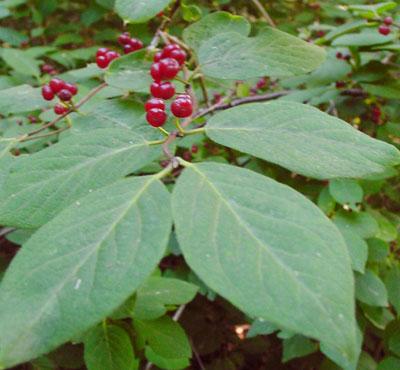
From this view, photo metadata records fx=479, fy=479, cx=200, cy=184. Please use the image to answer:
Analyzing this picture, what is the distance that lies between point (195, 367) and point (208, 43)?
1785 millimetres

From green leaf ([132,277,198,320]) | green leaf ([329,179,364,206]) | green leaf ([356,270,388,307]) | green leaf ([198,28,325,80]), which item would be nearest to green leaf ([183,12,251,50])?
green leaf ([198,28,325,80])

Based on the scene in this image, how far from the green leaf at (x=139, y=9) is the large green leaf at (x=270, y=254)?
50cm

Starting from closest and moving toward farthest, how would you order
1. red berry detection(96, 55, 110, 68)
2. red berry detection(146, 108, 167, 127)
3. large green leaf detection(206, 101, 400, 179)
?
large green leaf detection(206, 101, 400, 179), red berry detection(146, 108, 167, 127), red berry detection(96, 55, 110, 68)

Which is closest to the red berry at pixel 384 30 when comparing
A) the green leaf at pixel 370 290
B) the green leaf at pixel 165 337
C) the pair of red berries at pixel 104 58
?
the green leaf at pixel 370 290

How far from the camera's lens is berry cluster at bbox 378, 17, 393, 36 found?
1.52 m

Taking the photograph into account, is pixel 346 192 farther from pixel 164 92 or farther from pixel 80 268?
pixel 80 268

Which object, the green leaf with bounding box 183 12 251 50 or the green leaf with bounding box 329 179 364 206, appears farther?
the green leaf with bounding box 329 179 364 206

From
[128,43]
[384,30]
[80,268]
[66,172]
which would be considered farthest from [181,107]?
[384,30]

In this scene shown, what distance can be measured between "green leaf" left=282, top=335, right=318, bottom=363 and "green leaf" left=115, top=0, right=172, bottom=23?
3.77 feet

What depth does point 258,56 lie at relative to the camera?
3.22ft

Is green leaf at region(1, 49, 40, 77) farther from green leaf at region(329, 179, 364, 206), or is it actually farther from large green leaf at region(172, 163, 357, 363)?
large green leaf at region(172, 163, 357, 363)

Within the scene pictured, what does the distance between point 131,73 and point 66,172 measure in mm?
378

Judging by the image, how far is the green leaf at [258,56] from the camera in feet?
3.13

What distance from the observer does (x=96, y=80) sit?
6.01ft
